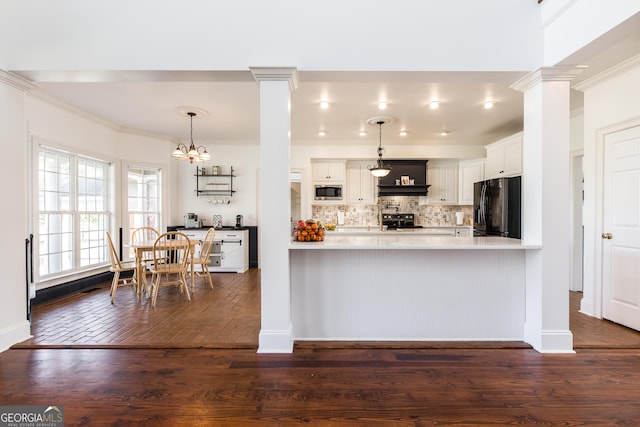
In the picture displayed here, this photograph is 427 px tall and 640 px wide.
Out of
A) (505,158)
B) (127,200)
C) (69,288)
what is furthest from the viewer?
(127,200)

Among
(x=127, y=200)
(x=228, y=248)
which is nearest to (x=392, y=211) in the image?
(x=228, y=248)

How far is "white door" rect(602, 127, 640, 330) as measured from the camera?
3.04 meters

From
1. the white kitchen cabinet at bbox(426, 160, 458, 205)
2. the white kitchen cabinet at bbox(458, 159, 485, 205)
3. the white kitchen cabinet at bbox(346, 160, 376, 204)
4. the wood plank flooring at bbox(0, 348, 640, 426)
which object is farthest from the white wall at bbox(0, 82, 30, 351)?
the white kitchen cabinet at bbox(458, 159, 485, 205)

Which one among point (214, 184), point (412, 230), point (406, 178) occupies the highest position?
point (406, 178)

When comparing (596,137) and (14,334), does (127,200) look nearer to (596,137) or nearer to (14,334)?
(14,334)

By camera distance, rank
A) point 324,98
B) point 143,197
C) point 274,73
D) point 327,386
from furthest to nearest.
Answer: point 143,197, point 324,98, point 274,73, point 327,386

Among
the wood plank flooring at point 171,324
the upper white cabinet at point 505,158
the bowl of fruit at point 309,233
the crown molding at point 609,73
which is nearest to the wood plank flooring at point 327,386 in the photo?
the wood plank flooring at point 171,324

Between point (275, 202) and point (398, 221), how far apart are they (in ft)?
14.8

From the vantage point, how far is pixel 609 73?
3209 millimetres

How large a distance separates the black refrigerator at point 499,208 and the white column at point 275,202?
346 centimetres

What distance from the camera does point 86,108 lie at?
446 centimetres

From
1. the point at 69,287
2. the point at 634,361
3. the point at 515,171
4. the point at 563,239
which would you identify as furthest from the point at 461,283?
the point at 69,287

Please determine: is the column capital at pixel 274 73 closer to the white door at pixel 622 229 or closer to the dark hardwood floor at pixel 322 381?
the dark hardwood floor at pixel 322 381

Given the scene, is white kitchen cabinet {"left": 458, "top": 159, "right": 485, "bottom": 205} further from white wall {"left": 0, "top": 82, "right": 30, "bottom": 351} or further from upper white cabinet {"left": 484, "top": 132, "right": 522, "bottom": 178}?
white wall {"left": 0, "top": 82, "right": 30, "bottom": 351}
